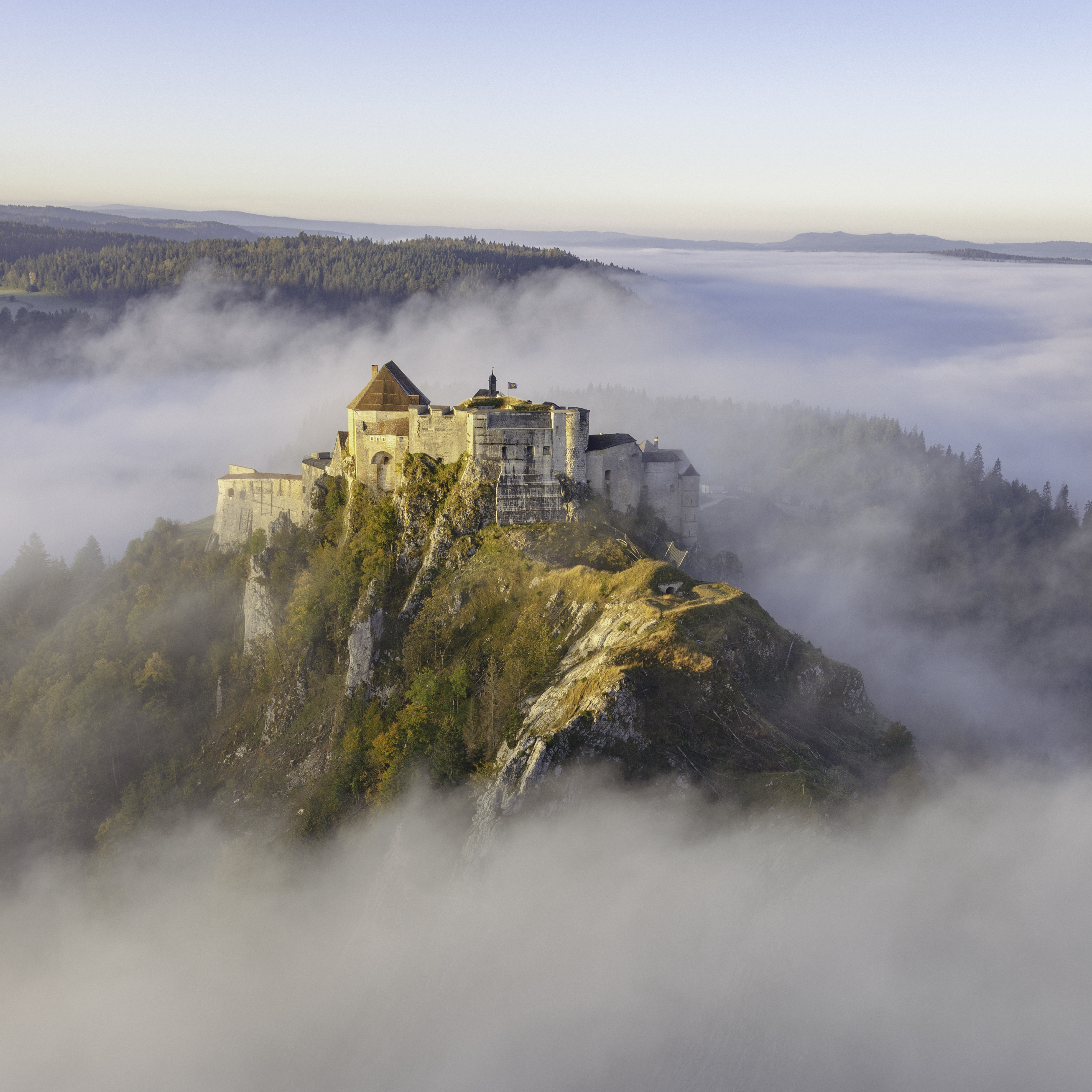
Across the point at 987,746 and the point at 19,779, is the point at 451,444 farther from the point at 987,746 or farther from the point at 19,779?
the point at 987,746

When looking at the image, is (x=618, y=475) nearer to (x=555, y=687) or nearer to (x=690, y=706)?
(x=555, y=687)

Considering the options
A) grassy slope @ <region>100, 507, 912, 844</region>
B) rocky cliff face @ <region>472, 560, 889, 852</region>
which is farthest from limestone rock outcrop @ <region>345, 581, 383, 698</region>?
rocky cliff face @ <region>472, 560, 889, 852</region>

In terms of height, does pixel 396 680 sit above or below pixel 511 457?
below

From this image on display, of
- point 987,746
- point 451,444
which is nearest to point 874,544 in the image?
point 987,746

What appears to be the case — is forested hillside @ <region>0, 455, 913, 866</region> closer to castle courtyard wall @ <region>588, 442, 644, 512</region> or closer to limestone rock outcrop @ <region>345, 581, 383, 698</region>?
limestone rock outcrop @ <region>345, 581, 383, 698</region>

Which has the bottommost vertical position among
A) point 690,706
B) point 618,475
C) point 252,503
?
point 252,503

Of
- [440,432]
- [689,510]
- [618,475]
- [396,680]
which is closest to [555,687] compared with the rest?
[396,680]
